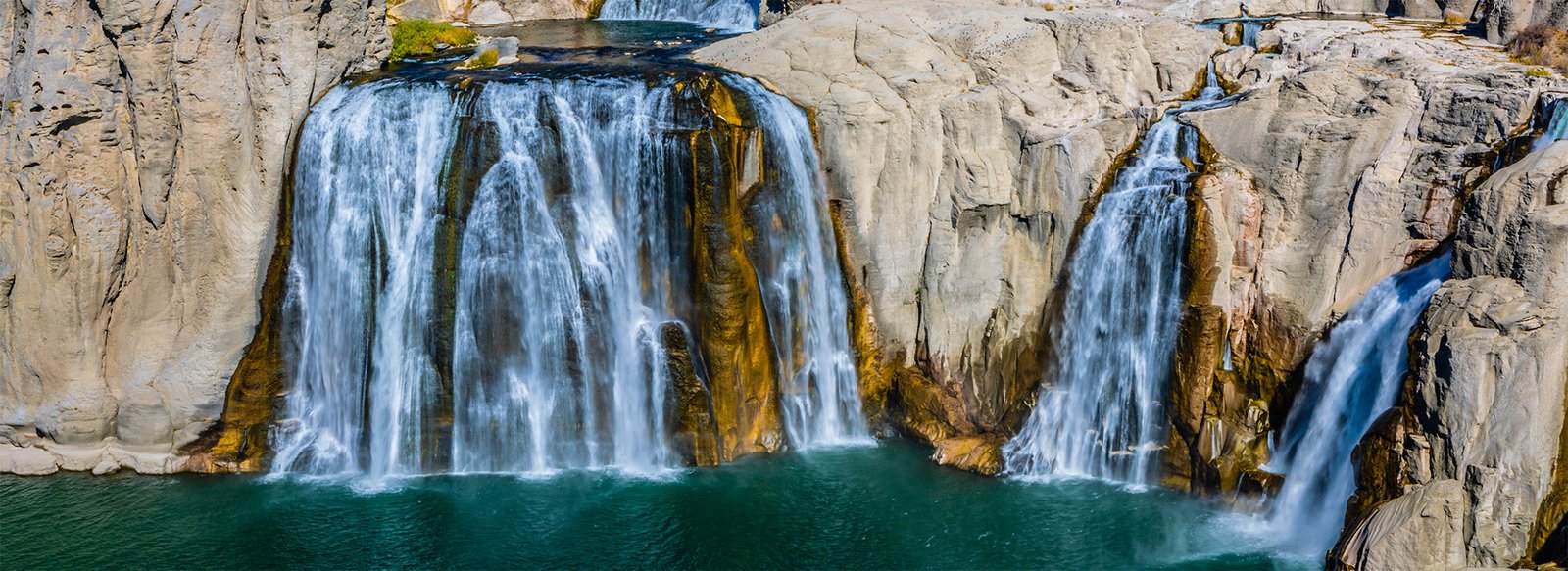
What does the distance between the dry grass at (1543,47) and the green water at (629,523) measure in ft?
39.3

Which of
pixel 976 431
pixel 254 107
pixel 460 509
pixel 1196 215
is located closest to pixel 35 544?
pixel 460 509

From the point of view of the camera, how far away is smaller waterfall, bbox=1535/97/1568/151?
2452 centimetres

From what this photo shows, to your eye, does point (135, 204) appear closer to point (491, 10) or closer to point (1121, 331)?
point (491, 10)

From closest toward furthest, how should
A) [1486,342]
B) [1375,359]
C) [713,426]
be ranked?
[1486,342]
[1375,359]
[713,426]

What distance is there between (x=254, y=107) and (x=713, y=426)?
12466 millimetres

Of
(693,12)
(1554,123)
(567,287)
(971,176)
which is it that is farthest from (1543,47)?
(693,12)

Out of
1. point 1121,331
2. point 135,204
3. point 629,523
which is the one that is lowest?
point 629,523

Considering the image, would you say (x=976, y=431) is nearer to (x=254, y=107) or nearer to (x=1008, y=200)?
(x=1008, y=200)

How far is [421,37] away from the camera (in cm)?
3691

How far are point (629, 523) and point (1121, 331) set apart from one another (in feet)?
37.7

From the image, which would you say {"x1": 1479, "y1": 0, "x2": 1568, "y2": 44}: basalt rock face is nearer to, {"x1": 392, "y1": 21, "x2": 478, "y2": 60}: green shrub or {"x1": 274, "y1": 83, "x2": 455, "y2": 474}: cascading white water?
{"x1": 274, "y1": 83, "x2": 455, "y2": 474}: cascading white water

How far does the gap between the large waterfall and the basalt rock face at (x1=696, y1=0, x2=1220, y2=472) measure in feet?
8.14

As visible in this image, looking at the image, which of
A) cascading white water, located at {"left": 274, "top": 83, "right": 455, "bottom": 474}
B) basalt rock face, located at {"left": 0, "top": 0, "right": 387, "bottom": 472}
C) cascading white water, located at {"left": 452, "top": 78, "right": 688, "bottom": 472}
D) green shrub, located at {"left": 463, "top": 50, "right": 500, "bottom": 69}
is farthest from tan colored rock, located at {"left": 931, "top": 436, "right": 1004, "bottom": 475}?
basalt rock face, located at {"left": 0, "top": 0, "right": 387, "bottom": 472}

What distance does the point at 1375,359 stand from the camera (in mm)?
25016
